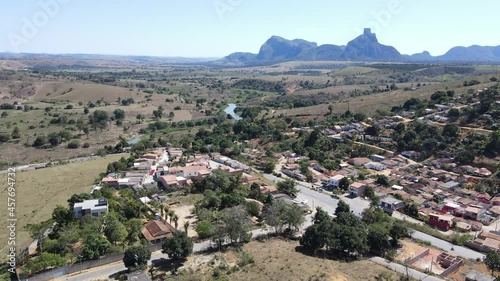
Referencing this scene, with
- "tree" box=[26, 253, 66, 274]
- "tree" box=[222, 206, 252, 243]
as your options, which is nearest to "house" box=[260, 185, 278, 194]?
"tree" box=[222, 206, 252, 243]

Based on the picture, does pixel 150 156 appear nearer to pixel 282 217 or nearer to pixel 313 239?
pixel 282 217

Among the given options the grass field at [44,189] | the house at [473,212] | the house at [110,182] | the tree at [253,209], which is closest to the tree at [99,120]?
the grass field at [44,189]

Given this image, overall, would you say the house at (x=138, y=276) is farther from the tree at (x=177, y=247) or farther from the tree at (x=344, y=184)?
the tree at (x=344, y=184)

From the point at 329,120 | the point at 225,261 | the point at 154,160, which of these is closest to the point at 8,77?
the point at 154,160

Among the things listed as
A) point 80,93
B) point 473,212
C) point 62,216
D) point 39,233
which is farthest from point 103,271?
point 80,93

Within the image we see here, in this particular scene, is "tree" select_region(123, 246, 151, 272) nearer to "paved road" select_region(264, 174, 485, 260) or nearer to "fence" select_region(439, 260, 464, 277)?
"paved road" select_region(264, 174, 485, 260)
